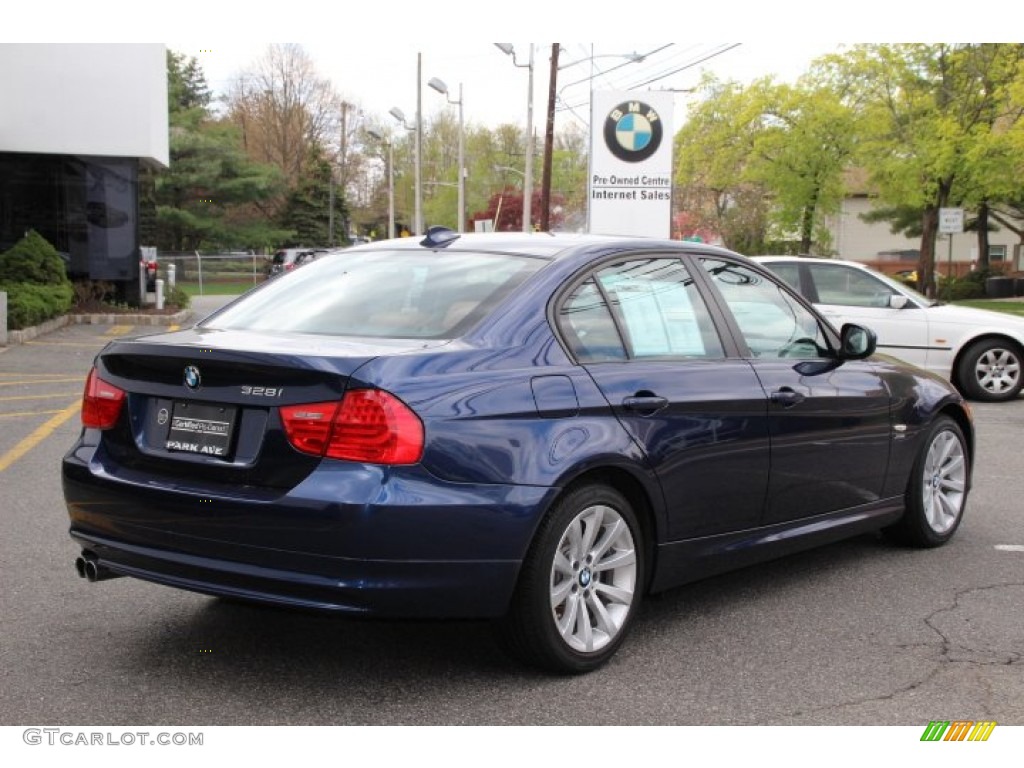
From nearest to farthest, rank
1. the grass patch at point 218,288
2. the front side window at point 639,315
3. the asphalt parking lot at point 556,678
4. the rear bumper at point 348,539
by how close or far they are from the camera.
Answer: the rear bumper at point 348,539, the asphalt parking lot at point 556,678, the front side window at point 639,315, the grass patch at point 218,288

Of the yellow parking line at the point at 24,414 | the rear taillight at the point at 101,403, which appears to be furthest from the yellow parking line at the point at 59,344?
the rear taillight at the point at 101,403

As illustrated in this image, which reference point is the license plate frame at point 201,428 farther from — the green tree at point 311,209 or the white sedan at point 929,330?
the green tree at point 311,209

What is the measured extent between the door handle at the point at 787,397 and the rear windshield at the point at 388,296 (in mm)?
1252

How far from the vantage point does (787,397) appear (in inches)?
201

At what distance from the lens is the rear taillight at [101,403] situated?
166 inches

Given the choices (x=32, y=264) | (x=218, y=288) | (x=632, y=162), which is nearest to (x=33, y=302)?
(x=32, y=264)

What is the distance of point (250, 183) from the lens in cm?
5925

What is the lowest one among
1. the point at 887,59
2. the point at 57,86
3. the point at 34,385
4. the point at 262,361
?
the point at 34,385

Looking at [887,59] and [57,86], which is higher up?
[887,59]

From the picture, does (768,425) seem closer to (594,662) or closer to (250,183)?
(594,662)

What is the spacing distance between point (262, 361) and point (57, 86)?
2136cm

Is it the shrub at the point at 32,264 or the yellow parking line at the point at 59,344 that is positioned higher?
the shrub at the point at 32,264

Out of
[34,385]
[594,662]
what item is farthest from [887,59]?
[594,662]

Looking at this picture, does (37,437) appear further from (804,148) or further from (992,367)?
(804,148)
